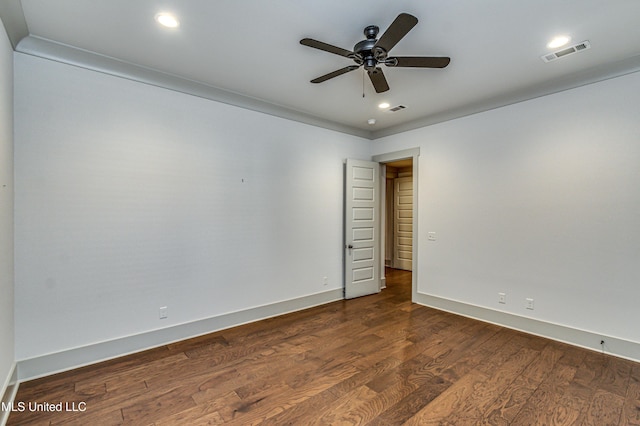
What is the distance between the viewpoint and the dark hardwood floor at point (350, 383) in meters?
2.07

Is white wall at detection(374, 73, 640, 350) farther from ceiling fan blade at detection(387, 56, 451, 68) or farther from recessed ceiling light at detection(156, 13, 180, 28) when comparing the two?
recessed ceiling light at detection(156, 13, 180, 28)

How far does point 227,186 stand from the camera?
371cm

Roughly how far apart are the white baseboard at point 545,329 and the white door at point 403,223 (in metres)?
3.04

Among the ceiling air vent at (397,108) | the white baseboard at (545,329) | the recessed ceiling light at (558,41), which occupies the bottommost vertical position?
the white baseboard at (545,329)

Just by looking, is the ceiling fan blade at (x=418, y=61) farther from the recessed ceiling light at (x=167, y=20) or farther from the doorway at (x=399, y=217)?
the doorway at (x=399, y=217)

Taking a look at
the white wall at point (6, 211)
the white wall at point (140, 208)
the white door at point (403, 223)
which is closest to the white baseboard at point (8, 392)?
the white wall at point (6, 211)

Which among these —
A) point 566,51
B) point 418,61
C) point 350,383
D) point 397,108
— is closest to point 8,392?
point 350,383

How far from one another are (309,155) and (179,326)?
293 cm

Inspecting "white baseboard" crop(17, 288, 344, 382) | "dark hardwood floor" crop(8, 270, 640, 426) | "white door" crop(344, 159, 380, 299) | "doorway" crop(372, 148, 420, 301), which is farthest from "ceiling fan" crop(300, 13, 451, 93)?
"doorway" crop(372, 148, 420, 301)

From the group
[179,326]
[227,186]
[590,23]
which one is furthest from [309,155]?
[590,23]

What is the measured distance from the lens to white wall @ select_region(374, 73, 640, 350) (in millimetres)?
2951

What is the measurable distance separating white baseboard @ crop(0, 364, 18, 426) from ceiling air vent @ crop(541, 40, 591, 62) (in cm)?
527

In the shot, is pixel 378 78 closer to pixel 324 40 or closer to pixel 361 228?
pixel 324 40

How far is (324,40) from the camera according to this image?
2.58 meters
